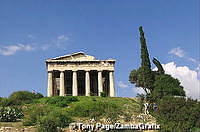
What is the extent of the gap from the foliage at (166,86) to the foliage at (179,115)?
1070 cm

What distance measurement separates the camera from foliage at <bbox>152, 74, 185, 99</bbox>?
160 ft

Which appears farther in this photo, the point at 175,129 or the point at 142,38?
the point at 142,38

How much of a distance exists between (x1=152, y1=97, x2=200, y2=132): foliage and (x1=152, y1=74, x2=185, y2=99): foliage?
35.1 ft

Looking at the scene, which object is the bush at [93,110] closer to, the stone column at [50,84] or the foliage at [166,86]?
the foliage at [166,86]

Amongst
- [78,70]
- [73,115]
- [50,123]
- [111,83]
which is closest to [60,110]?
[73,115]

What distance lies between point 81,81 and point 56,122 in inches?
1463

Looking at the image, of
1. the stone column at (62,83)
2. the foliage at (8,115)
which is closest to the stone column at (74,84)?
the stone column at (62,83)

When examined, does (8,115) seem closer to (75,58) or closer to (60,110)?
(60,110)

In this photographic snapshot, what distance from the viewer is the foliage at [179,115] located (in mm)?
31422

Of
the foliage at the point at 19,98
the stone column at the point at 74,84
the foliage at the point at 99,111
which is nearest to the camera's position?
the foliage at the point at 99,111

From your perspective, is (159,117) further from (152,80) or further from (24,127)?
(152,80)

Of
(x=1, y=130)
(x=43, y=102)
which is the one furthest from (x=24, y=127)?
(x=43, y=102)

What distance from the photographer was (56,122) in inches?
1171

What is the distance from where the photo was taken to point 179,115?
109 ft
